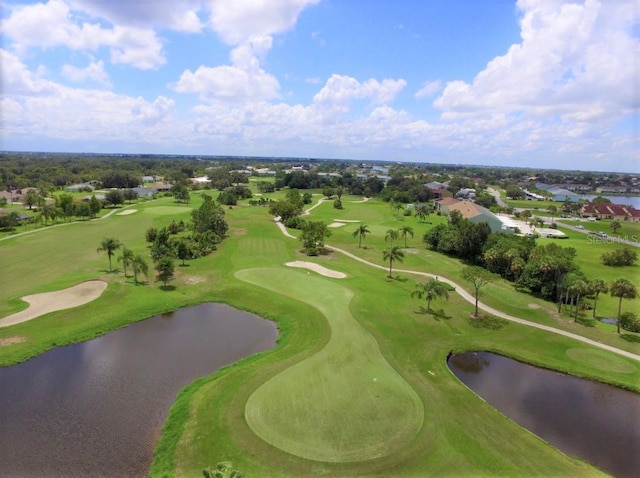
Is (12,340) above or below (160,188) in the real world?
below

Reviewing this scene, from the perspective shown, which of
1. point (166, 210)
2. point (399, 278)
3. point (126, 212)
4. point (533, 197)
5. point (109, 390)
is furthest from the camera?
point (533, 197)

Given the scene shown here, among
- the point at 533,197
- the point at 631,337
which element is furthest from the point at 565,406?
the point at 533,197

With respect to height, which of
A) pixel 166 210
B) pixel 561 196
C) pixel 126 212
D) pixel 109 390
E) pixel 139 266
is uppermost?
pixel 561 196

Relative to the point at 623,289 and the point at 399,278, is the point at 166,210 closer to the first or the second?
the point at 399,278

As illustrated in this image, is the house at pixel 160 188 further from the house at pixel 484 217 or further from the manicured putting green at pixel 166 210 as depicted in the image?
the house at pixel 484 217

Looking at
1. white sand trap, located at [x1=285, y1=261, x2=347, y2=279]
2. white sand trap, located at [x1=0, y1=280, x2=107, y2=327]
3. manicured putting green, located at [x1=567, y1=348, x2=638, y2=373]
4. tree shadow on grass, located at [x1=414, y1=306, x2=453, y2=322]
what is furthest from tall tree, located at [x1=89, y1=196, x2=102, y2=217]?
manicured putting green, located at [x1=567, y1=348, x2=638, y2=373]

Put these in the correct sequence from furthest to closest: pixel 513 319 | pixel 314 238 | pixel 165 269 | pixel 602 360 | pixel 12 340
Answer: pixel 314 238 → pixel 165 269 → pixel 513 319 → pixel 12 340 → pixel 602 360

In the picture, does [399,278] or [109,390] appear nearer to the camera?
[109,390]

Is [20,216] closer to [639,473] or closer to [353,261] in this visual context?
[353,261]
